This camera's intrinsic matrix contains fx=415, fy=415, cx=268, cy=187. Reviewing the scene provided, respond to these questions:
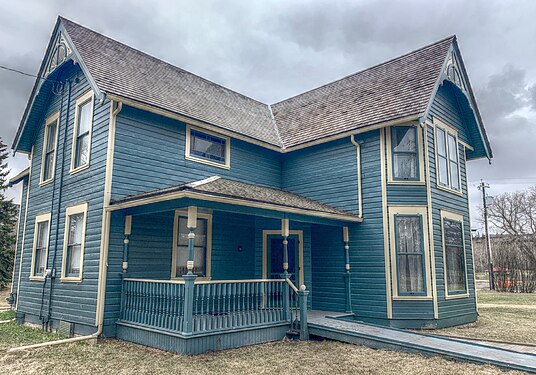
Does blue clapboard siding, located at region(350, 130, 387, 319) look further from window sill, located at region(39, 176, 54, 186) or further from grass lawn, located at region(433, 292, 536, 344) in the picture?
window sill, located at region(39, 176, 54, 186)

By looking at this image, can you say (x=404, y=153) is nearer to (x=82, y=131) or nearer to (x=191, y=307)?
(x=191, y=307)

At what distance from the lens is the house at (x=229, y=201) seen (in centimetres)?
875

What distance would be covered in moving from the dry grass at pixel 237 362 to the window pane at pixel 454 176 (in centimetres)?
656

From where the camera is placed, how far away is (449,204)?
11.8 metres

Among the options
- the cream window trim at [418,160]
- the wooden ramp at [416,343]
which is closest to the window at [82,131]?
the wooden ramp at [416,343]

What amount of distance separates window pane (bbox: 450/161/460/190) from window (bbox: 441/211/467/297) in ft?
3.03

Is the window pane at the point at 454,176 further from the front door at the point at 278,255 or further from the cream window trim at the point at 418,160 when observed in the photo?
the front door at the point at 278,255

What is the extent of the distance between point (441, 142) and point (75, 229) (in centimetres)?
1013

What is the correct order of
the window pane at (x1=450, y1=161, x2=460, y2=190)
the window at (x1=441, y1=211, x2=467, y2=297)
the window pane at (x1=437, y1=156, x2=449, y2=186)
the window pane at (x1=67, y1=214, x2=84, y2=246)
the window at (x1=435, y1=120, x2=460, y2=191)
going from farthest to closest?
1. the window pane at (x1=450, y1=161, x2=460, y2=190)
2. the window at (x1=435, y1=120, x2=460, y2=191)
3. the window pane at (x1=437, y1=156, x2=449, y2=186)
4. the window at (x1=441, y1=211, x2=467, y2=297)
5. the window pane at (x1=67, y1=214, x2=84, y2=246)

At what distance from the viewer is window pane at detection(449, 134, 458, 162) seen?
12398 mm

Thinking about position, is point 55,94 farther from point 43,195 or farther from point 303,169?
point 303,169

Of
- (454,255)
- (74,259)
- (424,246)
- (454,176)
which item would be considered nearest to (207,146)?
(74,259)

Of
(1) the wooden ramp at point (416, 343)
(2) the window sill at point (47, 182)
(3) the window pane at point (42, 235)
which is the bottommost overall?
(1) the wooden ramp at point (416, 343)

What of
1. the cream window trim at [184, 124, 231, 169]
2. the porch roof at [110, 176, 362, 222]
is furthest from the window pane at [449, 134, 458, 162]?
the cream window trim at [184, 124, 231, 169]
